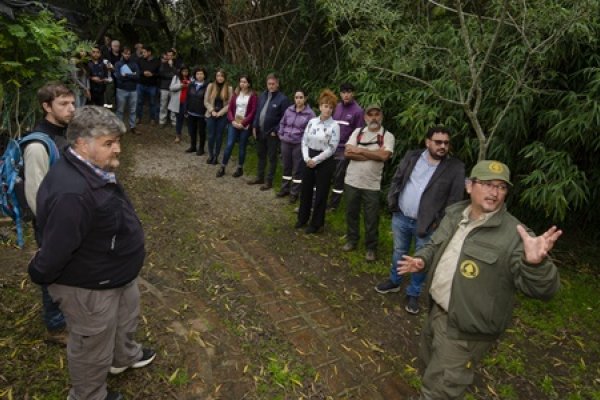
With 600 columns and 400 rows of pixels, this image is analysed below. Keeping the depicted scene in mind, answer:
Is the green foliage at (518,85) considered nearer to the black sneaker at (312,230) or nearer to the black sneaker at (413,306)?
the black sneaker at (413,306)

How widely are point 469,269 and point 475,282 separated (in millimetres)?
77

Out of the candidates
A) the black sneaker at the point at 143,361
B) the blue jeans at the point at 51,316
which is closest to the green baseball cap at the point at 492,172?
the black sneaker at the point at 143,361

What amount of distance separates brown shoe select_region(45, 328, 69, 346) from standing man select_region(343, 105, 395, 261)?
9.75ft

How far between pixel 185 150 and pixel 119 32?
7081mm

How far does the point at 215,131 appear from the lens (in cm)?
727

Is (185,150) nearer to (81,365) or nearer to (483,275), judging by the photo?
(81,365)

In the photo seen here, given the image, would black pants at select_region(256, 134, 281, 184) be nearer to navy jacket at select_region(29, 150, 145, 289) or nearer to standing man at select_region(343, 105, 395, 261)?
standing man at select_region(343, 105, 395, 261)

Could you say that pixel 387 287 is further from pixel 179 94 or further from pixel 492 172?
pixel 179 94

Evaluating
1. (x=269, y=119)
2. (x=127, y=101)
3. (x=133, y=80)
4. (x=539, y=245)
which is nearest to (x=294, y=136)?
(x=269, y=119)

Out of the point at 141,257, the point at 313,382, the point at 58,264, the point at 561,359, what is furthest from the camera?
the point at 561,359

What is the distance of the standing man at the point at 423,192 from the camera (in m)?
3.45

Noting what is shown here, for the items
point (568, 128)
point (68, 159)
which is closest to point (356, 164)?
point (568, 128)

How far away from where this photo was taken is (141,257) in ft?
7.91

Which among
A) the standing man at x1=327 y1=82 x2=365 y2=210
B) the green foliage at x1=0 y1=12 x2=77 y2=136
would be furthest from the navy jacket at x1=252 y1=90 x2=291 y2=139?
the green foliage at x1=0 y1=12 x2=77 y2=136
